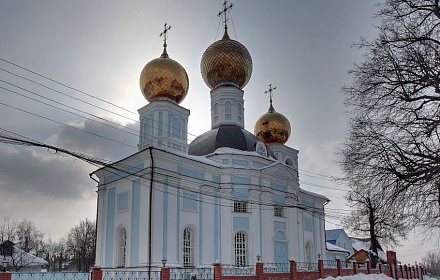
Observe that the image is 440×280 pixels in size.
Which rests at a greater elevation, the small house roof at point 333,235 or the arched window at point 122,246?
the small house roof at point 333,235

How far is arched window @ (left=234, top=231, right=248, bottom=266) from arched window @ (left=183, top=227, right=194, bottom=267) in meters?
2.59

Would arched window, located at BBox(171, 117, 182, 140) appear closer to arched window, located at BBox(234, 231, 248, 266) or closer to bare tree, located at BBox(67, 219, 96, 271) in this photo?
arched window, located at BBox(234, 231, 248, 266)

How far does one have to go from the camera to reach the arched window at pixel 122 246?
66.4 ft

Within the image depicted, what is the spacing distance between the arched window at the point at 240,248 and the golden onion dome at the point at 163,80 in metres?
8.25

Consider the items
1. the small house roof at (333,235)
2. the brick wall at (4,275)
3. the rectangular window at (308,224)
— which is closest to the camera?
the brick wall at (4,275)

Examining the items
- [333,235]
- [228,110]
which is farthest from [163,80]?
[333,235]

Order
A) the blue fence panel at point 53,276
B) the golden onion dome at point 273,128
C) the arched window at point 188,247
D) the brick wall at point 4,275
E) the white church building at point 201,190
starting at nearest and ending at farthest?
the brick wall at point 4,275
the blue fence panel at point 53,276
the white church building at point 201,190
the arched window at point 188,247
the golden onion dome at point 273,128

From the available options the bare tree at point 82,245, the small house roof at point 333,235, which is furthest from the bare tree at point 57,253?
the small house roof at point 333,235

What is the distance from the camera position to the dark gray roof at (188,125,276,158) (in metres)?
24.6

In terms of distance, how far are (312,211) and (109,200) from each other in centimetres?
1418

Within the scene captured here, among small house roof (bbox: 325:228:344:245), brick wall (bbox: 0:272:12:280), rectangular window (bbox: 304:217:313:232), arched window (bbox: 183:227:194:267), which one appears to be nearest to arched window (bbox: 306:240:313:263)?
rectangular window (bbox: 304:217:313:232)

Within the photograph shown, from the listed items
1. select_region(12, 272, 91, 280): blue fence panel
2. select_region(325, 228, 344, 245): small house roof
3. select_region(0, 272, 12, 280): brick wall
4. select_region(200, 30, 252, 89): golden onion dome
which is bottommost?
select_region(12, 272, 91, 280): blue fence panel

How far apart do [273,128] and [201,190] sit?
11.9 meters

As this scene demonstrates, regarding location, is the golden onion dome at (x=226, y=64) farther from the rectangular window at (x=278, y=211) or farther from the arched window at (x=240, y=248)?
the arched window at (x=240, y=248)
